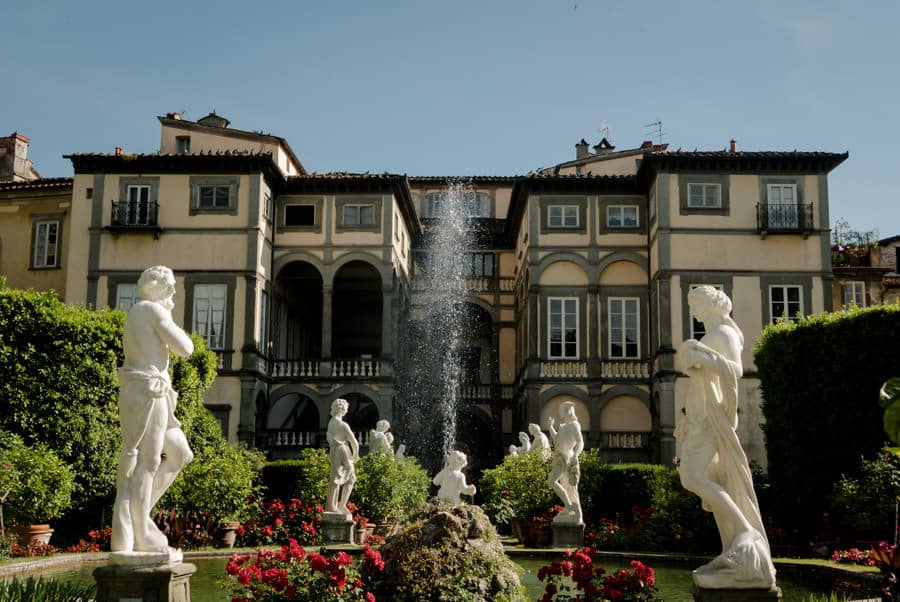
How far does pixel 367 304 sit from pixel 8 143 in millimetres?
17558

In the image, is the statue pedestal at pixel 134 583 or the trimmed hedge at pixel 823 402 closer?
the statue pedestal at pixel 134 583

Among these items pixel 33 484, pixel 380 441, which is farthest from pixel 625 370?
pixel 33 484

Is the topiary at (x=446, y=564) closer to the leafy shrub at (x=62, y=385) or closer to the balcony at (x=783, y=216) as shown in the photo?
the leafy shrub at (x=62, y=385)

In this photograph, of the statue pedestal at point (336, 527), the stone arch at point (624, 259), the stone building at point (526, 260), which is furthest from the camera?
the stone arch at point (624, 259)

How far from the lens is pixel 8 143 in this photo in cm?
4194

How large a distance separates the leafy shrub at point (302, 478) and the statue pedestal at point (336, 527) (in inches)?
102

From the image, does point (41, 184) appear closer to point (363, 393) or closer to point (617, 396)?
point (363, 393)

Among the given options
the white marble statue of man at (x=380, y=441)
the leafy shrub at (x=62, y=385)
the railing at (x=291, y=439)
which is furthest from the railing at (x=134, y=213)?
the white marble statue of man at (x=380, y=441)

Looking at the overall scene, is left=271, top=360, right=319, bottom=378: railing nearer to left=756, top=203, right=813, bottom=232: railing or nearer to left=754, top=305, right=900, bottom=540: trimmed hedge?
left=756, top=203, right=813, bottom=232: railing

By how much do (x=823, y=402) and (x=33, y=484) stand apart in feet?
48.1

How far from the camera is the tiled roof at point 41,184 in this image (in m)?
37.1

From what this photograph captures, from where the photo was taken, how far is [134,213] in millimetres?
34281

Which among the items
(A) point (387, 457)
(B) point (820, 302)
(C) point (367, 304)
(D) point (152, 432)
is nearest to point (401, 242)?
(C) point (367, 304)

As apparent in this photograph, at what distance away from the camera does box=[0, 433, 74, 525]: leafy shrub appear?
1545 cm
